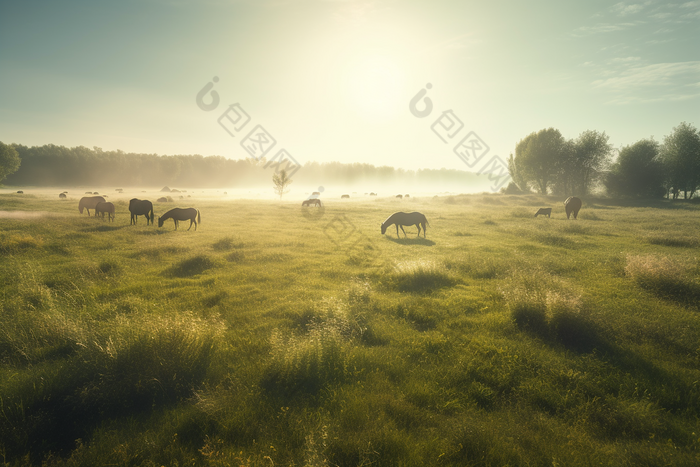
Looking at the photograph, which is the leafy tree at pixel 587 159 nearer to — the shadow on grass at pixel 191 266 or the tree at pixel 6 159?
the shadow on grass at pixel 191 266

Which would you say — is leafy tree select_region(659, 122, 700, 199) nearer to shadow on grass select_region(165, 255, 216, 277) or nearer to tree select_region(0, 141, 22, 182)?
shadow on grass select_region(165, 255, 216, 277)

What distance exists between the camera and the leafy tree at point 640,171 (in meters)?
52.4

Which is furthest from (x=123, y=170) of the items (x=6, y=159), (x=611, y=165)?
(x=611, y=165)

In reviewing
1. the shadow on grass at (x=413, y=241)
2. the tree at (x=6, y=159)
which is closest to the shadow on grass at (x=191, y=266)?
the shadow on grass at (x=413, y=241)

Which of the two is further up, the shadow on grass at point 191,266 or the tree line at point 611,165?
the tree line at point 611,165

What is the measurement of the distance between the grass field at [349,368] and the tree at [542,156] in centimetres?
6257

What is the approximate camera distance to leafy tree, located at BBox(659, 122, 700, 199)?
156ft

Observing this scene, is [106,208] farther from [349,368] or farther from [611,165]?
[611,165]

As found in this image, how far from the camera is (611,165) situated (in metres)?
57.2

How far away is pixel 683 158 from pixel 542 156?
20898mm

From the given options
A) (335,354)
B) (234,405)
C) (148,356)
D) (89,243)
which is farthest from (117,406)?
(89,243)

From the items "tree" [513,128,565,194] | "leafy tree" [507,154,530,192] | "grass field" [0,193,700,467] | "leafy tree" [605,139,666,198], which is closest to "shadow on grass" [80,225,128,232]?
"grass field" [0,193,700,467]

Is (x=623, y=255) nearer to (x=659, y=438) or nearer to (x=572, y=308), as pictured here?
(x=572, y=308)

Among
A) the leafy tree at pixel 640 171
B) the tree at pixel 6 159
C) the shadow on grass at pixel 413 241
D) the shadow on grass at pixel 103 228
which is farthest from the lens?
the tree at pixel 6 159
